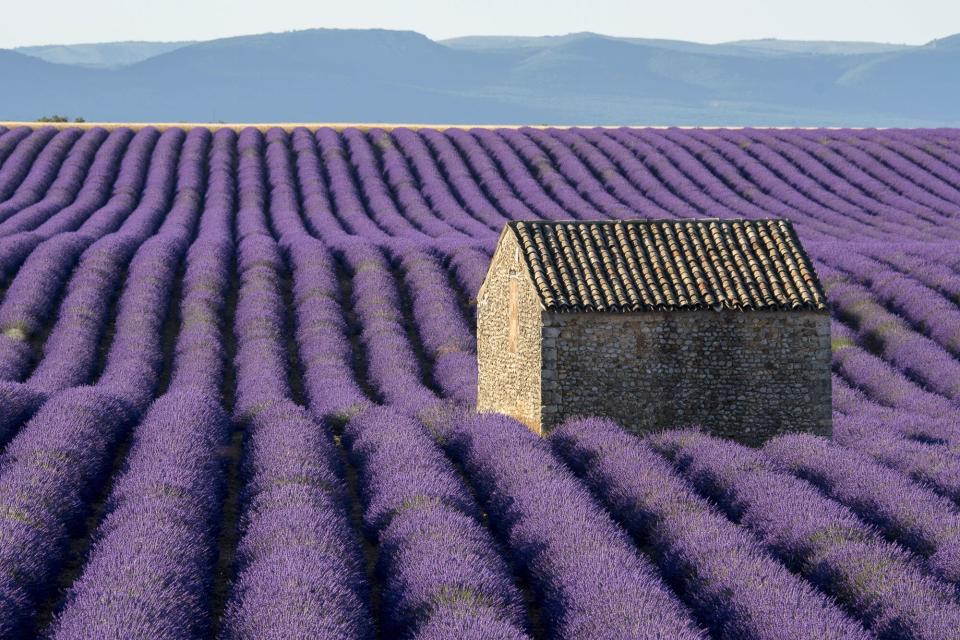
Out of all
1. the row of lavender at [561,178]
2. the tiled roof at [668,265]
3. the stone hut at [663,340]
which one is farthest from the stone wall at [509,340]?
the row of lavender at [561,178]

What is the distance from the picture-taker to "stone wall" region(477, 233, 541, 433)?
57.5 feet

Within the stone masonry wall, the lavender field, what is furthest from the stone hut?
the lavender field

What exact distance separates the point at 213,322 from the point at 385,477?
1237 cm

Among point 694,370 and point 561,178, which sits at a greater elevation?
point 694,370

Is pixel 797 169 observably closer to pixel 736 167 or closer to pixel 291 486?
pixel 736 167

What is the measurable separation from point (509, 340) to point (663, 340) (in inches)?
90.1

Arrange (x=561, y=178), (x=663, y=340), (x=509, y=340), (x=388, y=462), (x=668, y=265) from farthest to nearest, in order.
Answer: (x=561, y=178) < (x=509, y=340) < (x=668, y=265) < (x=663, y=340) < (x=388, y=462)

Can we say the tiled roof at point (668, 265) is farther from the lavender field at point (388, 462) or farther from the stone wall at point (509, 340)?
the lavender field at point (388, 462)

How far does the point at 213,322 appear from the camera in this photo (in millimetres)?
25500

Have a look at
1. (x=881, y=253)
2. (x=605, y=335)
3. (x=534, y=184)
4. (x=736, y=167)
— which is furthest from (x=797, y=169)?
(x=605, y=335)

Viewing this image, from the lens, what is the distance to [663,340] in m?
17.5

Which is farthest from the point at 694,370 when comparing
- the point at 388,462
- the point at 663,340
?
the point at 388,462

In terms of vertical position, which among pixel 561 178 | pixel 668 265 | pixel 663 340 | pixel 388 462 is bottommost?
pixel 561 178

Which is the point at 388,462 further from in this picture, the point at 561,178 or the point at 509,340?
the point at 561,178
